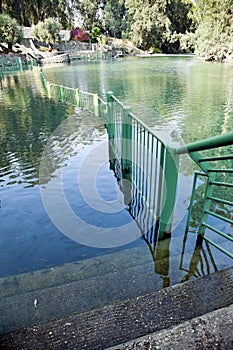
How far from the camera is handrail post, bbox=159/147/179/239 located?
7.04 ft

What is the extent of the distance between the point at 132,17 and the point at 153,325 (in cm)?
5428

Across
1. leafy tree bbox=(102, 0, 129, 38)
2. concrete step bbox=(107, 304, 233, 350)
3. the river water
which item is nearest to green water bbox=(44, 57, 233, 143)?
the river water

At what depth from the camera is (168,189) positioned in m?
2.35

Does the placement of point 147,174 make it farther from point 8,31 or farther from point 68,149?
point 8,31

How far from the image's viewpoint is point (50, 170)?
475 cm

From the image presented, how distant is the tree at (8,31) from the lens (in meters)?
26.8

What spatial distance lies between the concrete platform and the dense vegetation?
105ft

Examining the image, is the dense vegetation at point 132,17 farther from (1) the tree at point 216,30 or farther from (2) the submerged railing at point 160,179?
(2) the submerged railing at point 160,179

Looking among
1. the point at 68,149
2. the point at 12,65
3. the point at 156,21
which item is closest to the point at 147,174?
the point at 68,149

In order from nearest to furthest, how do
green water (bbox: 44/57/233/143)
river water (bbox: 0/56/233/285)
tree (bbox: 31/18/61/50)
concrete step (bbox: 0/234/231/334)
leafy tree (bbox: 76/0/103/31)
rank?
concrete step (bbox: 0/234/231/334) → river water (bbox: 0/56/233/285) → green water (bbox: 44/57/233/143) → tree (bbox: 31/18/61/50) → leafy tree (bbox: 76/0/103/31)

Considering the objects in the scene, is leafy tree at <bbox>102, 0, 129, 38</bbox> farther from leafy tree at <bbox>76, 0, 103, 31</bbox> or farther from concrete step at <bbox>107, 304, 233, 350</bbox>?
concrete step at <bbox>107, 304, 233, 350</bbox>

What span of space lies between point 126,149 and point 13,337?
2.88 meters

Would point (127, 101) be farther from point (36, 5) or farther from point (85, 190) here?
point (36, 5)

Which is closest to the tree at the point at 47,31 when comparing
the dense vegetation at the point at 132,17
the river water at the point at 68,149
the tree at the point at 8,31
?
the tree at the point at 8,31
